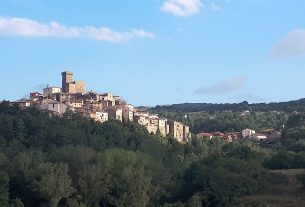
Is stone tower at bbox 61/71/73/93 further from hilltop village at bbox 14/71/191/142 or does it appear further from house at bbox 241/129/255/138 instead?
house at bbox 241/129/255/138

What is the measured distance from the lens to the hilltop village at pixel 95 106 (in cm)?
8569

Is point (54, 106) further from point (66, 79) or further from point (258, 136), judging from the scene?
point (258, 136)

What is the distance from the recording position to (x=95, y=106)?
92.6 metres

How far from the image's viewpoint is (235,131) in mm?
114625

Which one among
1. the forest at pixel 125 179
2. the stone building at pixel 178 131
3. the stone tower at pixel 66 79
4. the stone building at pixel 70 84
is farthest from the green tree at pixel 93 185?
the stone tower at pixel 66 79

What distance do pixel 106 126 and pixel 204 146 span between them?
1414cm

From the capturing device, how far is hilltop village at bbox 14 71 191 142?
85688 millimetres

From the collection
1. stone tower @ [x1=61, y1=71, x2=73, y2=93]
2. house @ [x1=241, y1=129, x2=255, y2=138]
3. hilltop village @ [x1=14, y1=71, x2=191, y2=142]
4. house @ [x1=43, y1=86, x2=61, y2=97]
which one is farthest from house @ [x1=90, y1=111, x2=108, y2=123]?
house @ [x1=241, y1=129, x2=255, y2=138]

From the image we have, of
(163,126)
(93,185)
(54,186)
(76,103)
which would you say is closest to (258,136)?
(163,126)

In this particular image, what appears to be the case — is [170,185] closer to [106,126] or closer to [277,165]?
[277,165]

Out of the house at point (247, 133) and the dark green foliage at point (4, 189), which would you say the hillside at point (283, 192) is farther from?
the house at point (247, 133)

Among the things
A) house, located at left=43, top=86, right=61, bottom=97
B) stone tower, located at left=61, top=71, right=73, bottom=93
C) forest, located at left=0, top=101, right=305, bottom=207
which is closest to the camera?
forest, located at left=0, top=101, right=305, bottom=207

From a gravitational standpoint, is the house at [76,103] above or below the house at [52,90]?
below

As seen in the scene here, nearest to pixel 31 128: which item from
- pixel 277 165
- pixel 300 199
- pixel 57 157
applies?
pixel 57 157
